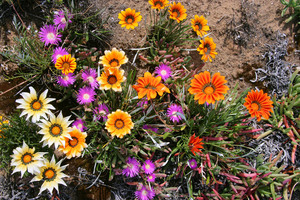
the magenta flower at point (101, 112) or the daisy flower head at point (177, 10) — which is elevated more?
the daisy flower head at point (177, 10)

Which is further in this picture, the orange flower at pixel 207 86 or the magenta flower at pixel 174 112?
the magenta flower at pixel 174 112

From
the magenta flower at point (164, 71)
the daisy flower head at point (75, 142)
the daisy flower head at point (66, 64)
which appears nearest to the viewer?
the daisy flower head at point (75, 142)

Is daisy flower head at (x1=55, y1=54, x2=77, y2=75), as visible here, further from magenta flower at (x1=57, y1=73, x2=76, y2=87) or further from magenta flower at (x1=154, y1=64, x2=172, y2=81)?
magenta flower at (x1=154, y1=64, x2=172, y2=81)

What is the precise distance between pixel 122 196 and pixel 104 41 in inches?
65.9

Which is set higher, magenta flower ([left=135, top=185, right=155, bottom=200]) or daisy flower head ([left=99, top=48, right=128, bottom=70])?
daisy flower head ([left=99, top=48, right=128, bottom=70])

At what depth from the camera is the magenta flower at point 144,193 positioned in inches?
96.0

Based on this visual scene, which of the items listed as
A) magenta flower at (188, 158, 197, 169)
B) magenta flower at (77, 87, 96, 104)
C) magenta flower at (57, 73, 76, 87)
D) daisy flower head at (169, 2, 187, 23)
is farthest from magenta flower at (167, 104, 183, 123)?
magenta flower at (57, 73, 76, 87)

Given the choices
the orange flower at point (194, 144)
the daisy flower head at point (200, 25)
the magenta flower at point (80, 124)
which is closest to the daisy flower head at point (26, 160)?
the magenta flower at point (80, 124)

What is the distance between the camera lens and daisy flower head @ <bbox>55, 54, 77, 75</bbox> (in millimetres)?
2229

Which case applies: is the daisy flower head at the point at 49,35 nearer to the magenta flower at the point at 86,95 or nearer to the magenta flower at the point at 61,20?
the magenta flower at the point at 61,20

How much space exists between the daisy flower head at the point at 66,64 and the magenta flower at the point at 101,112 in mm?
417

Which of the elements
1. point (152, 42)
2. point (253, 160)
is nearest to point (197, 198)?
point (253, 160)

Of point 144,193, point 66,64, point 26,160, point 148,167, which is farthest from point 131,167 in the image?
point 66,64

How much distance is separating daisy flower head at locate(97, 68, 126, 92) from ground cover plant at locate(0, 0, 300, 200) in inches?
5.9
